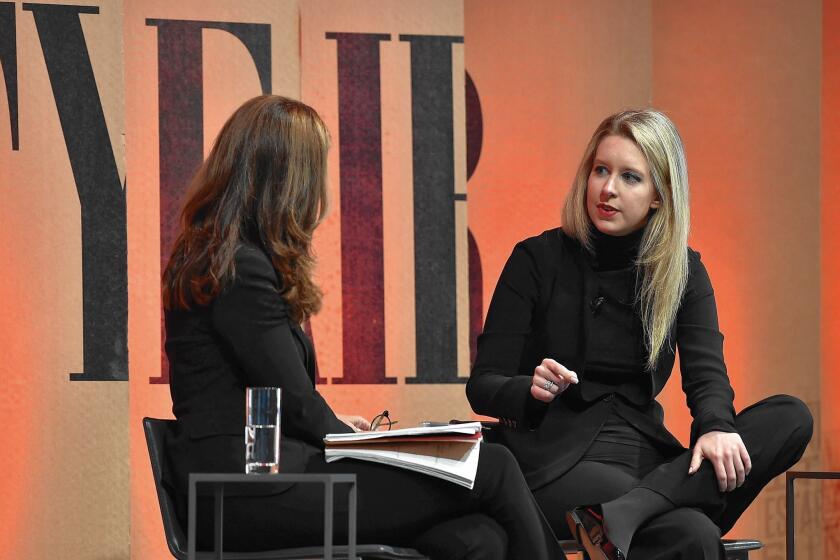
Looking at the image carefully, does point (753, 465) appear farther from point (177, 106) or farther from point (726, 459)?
point (177, 106)

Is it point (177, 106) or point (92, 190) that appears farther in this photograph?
point (177, 106)

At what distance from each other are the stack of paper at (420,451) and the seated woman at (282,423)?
0.04m

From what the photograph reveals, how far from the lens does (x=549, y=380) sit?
7.98ft

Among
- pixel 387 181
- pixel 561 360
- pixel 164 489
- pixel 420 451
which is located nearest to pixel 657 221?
pixel 561 360

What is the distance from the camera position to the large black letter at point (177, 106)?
11.4ft

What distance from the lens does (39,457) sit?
3.25 m

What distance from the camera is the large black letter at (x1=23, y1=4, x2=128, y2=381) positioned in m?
3.29

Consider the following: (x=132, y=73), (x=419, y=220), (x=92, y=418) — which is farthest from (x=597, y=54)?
(x=92, y=418)

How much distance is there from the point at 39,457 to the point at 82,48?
114 centimetres

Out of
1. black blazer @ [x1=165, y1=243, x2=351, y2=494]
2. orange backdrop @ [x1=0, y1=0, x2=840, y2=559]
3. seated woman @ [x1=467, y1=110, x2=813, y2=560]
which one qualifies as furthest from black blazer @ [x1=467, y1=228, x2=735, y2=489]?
orange backdrop @ [x1=0, y1=0, x2=840, y2=559]

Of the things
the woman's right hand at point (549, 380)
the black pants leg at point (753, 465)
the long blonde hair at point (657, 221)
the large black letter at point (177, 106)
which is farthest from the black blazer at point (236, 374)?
the large black letter at point (177, 106)

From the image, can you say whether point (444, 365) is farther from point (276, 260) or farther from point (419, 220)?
point (276, 260)

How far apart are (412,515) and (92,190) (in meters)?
1.64

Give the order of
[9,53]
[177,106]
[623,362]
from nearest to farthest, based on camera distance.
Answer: [623,362]
[9,53]
[177,106]
